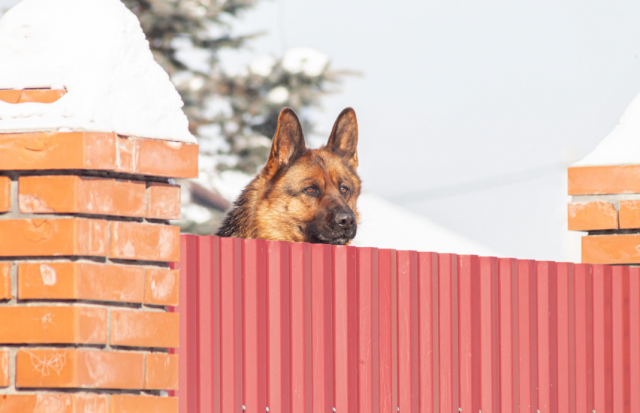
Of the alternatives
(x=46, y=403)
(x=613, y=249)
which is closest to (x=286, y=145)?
(x=613, y=249)

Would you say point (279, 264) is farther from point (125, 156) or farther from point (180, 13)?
point (180, 13)

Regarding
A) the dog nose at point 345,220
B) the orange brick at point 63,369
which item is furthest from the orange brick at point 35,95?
the dog nose at point 345,220

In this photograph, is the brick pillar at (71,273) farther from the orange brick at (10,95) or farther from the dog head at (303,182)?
the dog head at (303,182)

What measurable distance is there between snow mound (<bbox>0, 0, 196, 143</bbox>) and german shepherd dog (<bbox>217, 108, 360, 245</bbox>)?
3.06 meters

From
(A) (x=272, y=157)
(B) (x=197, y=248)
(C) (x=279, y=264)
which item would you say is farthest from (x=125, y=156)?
(A) (x=272, y=157)

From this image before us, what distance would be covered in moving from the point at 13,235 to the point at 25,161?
25 cm

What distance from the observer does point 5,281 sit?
3.28 meters

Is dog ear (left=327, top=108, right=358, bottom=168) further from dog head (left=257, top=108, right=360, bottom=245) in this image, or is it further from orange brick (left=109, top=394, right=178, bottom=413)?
orange brick (left=109, top=394, right=178, bottom=413)

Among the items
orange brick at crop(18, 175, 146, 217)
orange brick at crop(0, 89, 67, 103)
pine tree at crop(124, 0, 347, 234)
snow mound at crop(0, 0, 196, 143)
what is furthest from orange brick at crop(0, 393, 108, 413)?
pine tree at crop(124, 0, 347, 234)

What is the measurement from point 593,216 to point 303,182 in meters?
2.16

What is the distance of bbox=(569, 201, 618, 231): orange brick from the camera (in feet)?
18.3

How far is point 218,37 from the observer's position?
52.5 feet

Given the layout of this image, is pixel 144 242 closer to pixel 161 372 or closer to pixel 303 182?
pixel 161 372

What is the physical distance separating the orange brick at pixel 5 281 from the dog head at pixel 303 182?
3.48 meters
